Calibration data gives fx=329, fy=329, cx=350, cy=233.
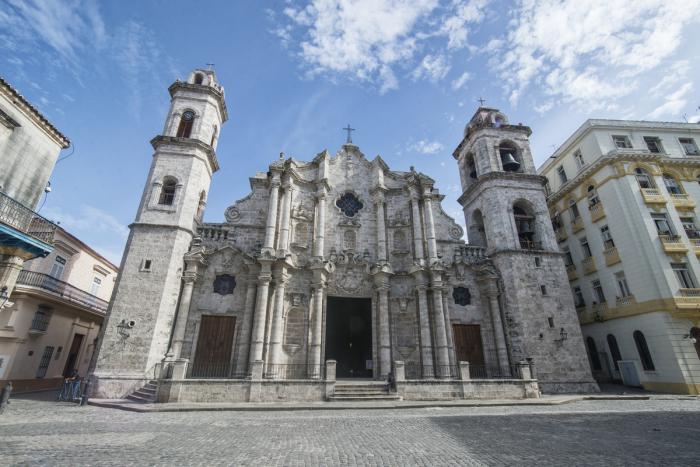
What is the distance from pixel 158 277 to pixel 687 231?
29.8 metres

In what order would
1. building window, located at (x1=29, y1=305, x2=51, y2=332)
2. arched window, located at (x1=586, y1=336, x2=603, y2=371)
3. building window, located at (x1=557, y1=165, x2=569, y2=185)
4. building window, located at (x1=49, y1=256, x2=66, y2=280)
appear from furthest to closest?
1. building window, located at (x1=557, y1=165, x2=569, y2=185)
2. arched window, located at (x1=586, y1=336, x2=603, y2=371)
3. building window, located at (x1=49, y1=256, x2=66, y2=280)
4. building window, located at (x1=29, y1=305, x2=51, y2=332)

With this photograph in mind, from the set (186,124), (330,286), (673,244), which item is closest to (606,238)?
(673,244)

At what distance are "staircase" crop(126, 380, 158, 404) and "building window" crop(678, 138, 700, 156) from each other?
34.8m

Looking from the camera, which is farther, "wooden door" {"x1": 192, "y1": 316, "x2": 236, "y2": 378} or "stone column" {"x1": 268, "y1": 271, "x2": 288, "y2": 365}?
"stone column" {"x1": 268, "y1": 271, "x2": 288, "y2": 365}

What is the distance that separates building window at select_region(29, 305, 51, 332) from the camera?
17172mm

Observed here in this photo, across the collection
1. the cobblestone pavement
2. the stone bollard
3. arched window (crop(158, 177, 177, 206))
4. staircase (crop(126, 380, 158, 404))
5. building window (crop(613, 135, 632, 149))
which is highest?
building window (crop(613, 135, 632, 149))

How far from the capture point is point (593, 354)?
22219mm

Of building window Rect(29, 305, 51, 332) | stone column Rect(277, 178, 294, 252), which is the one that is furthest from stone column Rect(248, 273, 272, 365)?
building window Rect(29, 305, 51, 332)

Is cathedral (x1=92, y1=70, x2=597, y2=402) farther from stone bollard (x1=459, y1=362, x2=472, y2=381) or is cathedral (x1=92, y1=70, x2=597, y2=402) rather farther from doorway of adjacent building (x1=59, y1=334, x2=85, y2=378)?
doorway of adjacent building (x1=59, y1=334, x2=85, y2=378)

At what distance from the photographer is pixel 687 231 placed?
19.7 meters

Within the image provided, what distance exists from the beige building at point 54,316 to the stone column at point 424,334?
776 inches

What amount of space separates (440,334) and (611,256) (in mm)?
12576

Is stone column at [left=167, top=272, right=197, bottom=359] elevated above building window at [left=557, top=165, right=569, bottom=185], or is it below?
below

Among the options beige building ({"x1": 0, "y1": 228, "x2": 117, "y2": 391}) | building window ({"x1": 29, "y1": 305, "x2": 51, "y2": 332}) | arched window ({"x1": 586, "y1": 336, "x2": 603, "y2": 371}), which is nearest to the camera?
beige building ({"x1": 0, "y1": 228, "x2": 117, "y2": 391})
